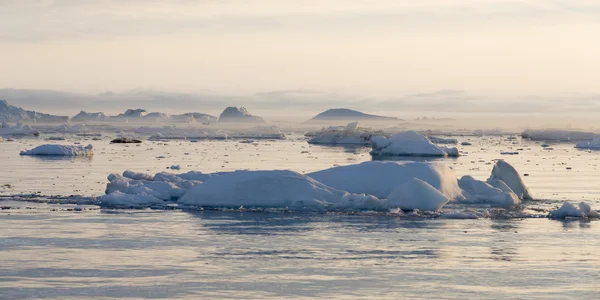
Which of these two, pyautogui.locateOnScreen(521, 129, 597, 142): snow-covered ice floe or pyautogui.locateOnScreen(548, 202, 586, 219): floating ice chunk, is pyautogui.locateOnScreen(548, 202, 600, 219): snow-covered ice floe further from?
pyautogui.locateOnScreen(521, 129, 597, 142): snow-covered ice floe

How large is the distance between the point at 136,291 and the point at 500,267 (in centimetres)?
590

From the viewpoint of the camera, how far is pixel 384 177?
957 inches

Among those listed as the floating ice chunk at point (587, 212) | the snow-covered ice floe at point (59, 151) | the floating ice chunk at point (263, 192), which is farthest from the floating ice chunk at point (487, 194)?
the snow-covered ice floe at point (59, 151)

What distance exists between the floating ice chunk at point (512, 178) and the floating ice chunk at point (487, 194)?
578mm

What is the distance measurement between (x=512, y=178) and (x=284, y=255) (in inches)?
512

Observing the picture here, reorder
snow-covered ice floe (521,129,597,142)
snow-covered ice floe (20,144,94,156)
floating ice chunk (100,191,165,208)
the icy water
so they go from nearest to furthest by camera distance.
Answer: the icy water → floating ice chunk (100,191,165,208) → snow-covered ice floe (20,144,94,156) → snow-covered ice floe (521,129,597,142)

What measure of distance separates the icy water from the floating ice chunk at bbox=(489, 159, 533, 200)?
90.7 inches

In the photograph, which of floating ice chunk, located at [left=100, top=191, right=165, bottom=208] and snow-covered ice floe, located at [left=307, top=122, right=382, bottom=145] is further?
snow-covered ice floe, located at [left=307, top=122, right=382, bottom=145]

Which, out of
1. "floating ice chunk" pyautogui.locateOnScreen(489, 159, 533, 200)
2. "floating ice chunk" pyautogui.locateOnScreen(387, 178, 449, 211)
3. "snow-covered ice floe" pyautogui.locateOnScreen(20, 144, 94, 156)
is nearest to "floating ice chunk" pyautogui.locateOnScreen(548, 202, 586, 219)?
"floating ice chunk" pyautogui.locateOnScreen(387, 178, 449, 211)

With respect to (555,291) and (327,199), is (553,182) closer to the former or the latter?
(327,199)

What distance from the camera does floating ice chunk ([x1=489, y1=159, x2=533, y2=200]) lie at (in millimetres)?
25109

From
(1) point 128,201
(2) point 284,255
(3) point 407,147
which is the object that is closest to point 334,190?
(1) point 128,201

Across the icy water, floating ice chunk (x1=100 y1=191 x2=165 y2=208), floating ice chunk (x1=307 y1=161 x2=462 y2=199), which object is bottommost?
the icy water

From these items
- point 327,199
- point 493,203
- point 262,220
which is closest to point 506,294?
point 262,220
